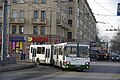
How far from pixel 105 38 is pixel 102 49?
10504 cm

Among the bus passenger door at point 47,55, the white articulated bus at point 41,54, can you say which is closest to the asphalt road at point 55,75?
the white articulated bus at point 41,54

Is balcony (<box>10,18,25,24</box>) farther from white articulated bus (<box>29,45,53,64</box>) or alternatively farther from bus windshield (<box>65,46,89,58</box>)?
bus windshield (<box>65,46,89,58</box>)

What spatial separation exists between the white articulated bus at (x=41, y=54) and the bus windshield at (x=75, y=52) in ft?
29.0

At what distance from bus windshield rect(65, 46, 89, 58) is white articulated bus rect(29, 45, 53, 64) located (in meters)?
8.83

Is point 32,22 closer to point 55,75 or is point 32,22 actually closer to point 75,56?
point 75,56

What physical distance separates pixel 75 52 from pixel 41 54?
39.5 ft

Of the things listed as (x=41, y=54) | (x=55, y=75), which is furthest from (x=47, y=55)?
(x=55, y=75)

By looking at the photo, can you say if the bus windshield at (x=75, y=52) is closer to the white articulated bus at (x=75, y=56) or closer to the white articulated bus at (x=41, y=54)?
the white articulated bus at (x=75, y=56)

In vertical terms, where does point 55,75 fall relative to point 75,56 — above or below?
below

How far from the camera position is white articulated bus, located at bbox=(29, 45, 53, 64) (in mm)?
41156

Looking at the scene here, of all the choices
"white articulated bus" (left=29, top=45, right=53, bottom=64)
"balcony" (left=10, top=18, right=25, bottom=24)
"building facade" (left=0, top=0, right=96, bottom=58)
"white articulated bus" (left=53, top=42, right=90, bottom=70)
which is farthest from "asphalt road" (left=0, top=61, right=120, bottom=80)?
"balcony" (left=10, top=18, right=25, bottom=24)

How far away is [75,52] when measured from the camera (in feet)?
104

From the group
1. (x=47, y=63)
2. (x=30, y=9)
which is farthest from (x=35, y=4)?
(x=47, y=63)

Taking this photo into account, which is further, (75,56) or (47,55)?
(47,55)
